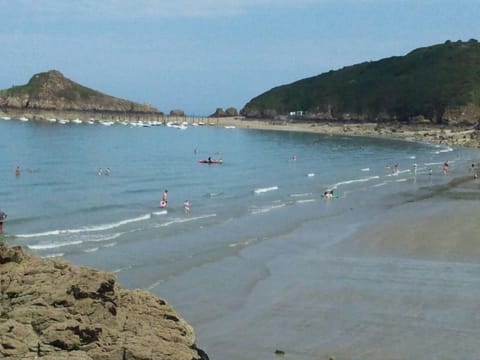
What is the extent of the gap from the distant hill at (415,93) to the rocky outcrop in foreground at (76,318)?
455 ft

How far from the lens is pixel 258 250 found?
27.5 meters

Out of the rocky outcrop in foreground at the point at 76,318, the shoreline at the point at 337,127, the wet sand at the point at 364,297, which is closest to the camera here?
the rocky outcrop in foreground at the point at 76,318

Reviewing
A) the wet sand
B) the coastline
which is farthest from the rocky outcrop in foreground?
the coastline

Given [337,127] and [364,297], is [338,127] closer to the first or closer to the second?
[337,127]

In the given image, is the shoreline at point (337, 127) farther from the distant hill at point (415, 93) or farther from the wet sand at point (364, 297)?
the wet sand at point (364, 297)

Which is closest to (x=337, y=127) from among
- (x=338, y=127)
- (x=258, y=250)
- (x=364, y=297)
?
(x=338, y=127)

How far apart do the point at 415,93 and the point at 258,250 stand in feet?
470

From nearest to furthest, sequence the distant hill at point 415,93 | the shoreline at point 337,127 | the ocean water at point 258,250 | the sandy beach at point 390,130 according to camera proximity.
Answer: the ocean water at point 258,250, the sandy beach at point 390,130, the shoreline at point 337,127, the distant hill at point 415,93

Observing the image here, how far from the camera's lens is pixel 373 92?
176750mm

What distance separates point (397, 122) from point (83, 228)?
13317 centimetres

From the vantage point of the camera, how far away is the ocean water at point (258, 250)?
16391 mm

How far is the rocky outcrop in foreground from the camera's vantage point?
882 centimetres

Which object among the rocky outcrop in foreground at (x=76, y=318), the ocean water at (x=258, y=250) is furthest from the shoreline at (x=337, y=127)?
the rocky outcrop in foreground at (x=76, y=318)

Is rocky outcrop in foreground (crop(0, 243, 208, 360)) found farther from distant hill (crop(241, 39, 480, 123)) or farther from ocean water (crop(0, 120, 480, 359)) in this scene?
distant hill (crop(241, 39, 480, 123))
